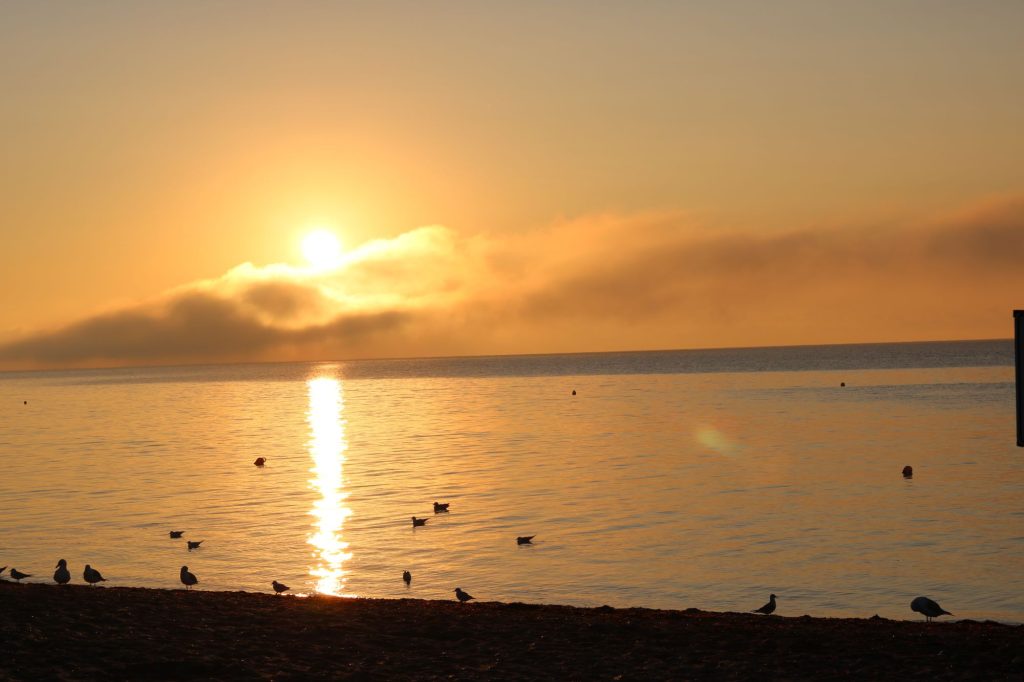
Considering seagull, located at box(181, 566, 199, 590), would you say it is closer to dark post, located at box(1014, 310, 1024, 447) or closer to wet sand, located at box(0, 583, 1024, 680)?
wet sand, located at box(0, 583, 1024, 680)

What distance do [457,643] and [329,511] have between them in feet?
69.7

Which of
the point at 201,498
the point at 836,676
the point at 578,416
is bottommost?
the point at 836,676

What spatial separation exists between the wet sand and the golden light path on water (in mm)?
5203

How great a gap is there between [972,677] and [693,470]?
111 feet

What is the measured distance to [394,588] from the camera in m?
24.9

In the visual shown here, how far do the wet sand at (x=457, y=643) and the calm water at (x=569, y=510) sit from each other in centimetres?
366

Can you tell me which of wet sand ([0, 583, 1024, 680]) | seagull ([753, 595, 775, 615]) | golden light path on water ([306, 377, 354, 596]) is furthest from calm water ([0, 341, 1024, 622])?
wet sand ([0, 583, 1024, 680])

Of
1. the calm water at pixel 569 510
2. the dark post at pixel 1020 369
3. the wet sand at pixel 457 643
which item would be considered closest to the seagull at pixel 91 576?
the calm water at pixel 569 510

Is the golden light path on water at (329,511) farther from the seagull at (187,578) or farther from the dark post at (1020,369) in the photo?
the dark post at (1020,369)

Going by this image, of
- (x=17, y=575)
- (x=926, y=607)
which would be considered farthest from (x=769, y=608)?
(x=17, y=575)

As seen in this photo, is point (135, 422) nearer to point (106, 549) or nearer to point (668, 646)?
point (106, 549)

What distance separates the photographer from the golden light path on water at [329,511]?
26.4 m

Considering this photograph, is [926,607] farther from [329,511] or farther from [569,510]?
[329,511]

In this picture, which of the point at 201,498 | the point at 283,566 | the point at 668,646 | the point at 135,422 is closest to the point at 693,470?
the point at 201,498
